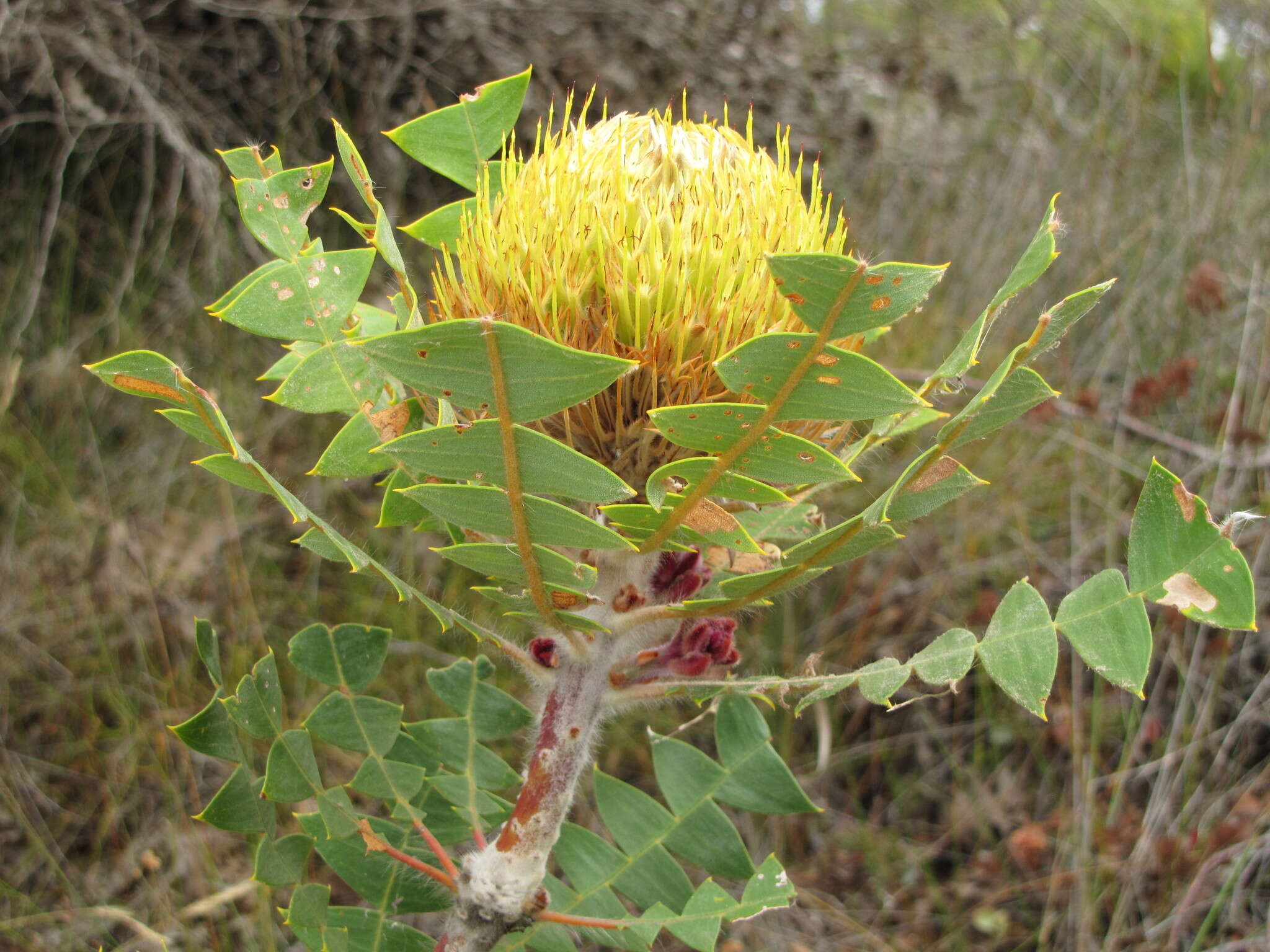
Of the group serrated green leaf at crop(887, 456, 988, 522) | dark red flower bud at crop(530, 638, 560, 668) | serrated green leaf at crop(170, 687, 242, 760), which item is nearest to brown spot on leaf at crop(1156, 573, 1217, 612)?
serrated green leaf at crop(887, 456, 988, 522)

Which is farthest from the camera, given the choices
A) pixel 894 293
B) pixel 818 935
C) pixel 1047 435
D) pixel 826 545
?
pixel 1047 435

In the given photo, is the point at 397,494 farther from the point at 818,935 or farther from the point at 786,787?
the point at 818,935

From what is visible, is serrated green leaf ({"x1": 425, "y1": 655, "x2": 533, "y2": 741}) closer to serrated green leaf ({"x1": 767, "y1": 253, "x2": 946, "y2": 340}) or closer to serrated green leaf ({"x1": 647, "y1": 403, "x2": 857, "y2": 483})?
serrated green leaf ({"x1": 647, "y1": 403, "x2": 857, "y2": 483})

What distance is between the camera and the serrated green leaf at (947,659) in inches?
37.1

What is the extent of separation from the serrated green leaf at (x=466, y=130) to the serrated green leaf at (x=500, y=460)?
49 centimetres

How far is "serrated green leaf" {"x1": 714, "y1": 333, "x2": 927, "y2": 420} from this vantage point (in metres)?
0.84

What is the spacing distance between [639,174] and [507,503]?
0.43 metres

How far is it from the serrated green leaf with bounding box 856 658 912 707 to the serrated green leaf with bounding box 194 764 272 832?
0.77 m

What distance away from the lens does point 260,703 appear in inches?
46.6

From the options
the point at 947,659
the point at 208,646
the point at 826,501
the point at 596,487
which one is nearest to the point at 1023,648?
the point at 947,659

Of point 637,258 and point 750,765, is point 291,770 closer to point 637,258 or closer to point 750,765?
point 750,765

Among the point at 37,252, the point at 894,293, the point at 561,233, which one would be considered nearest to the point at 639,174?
the point at 561,233

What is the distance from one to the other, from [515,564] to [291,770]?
18.6 inches

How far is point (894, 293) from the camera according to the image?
827mm
